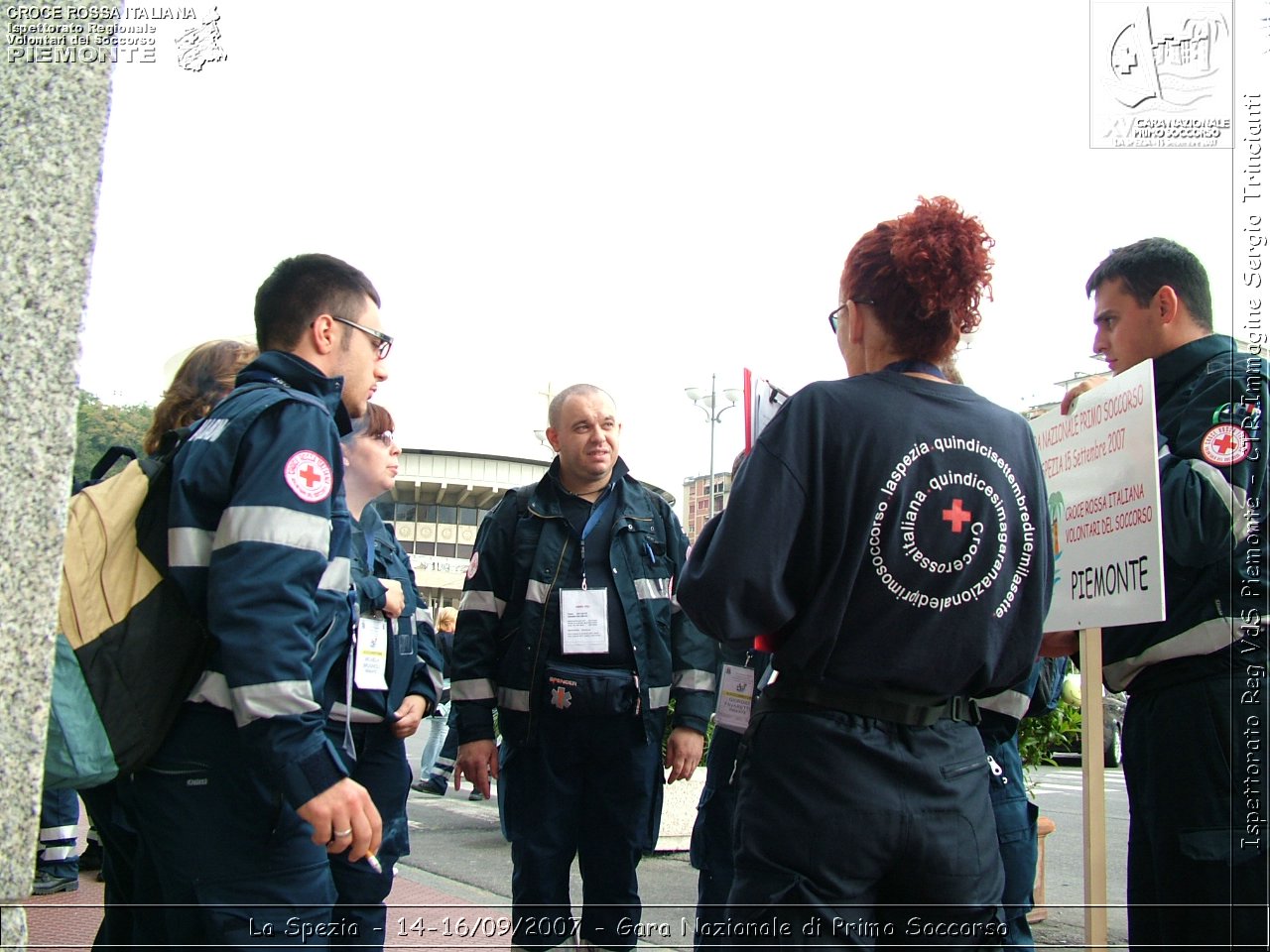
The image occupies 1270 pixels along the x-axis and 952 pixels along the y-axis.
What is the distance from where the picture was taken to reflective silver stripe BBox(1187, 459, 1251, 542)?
2955 mm

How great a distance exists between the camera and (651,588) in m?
4.58

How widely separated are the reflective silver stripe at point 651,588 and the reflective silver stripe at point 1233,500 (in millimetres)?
2203

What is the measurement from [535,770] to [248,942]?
7.01ft

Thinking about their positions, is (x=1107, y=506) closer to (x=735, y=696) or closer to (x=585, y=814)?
(x=735, y=696)

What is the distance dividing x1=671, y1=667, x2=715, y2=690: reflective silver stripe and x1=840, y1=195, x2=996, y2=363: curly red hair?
2404mm

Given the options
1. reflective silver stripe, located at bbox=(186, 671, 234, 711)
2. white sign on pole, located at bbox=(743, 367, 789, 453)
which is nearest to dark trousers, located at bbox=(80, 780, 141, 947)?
reflective silver stripe, located at bbox=(186, 671, 234, 711)

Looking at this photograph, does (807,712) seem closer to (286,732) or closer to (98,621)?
(286,732)

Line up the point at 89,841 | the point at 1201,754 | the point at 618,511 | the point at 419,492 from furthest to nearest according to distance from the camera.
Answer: the point at 419,492 < the point at 89,841 < the point at 618,511 < the point at 1201,754

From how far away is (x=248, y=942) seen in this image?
7.52 feet

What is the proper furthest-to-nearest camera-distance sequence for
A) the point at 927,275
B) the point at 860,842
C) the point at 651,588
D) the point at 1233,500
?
the point at 651,588
the point at 1233,500
the point at 927,275
the point at 860,842

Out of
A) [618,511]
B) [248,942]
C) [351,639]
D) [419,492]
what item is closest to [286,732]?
[248,942]

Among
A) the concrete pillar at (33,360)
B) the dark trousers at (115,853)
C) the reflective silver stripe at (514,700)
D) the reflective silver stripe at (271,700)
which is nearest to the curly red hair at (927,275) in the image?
the reflective silver stripe at (271,700)

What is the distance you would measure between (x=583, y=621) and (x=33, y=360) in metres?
2.83

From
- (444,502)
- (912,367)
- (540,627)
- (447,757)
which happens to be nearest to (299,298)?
(912,367)
